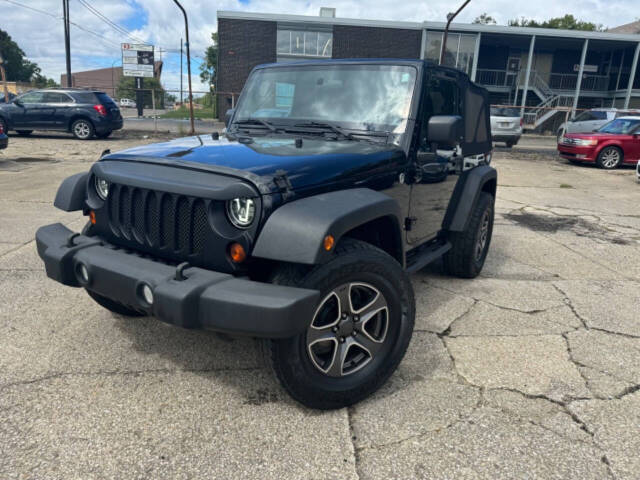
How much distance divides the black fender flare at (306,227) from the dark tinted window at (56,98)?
55.4ft

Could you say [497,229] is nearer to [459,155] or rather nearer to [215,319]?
[459,155]

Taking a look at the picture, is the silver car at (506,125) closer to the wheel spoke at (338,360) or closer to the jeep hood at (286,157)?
the jeep hood at (286,157)

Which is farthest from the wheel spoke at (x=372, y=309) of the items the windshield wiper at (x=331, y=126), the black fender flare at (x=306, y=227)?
the windshield wiper at (x=331, y=126)

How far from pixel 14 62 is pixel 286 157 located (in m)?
86.7

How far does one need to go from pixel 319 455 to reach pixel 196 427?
0.61 metres

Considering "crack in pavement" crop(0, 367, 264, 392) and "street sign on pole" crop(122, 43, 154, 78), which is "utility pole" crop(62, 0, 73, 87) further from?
"crack in pavement" crop(0, 367, 264, 392)

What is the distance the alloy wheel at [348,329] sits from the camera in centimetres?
237

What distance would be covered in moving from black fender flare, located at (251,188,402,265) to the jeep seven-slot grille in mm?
362

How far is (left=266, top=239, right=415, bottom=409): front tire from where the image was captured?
224 cm

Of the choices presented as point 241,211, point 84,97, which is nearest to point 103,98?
point 84,97

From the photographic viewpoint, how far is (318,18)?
30.3m

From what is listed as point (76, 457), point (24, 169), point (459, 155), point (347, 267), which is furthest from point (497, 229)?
point (24, 169)

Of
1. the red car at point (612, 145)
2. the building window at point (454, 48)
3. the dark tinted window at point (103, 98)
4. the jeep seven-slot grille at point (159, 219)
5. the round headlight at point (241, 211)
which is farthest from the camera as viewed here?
the building window at point (454, 48)

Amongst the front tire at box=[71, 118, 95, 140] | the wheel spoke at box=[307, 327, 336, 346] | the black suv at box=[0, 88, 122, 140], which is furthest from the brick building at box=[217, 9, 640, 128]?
the wheel spoke at box=[307, 327, 336, 346]
